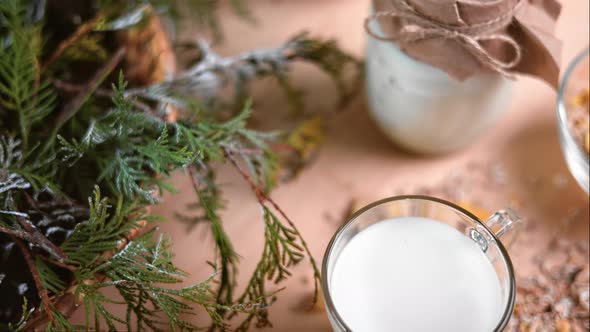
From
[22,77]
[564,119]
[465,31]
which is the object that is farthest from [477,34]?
[22,77]

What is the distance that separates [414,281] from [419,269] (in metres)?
0.01

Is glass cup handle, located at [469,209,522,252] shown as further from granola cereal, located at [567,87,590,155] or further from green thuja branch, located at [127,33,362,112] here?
green thuja branch, located at [127,33,362,112]

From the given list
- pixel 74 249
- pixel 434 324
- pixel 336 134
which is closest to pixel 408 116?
pixel 336 134

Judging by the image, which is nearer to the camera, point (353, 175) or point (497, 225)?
point (497, 225)

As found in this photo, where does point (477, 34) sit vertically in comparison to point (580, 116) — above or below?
above

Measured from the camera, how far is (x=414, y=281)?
1.66 ft

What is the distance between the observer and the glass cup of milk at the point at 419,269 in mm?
486

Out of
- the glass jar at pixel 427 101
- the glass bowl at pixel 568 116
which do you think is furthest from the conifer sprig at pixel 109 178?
the glass bowl at pixel 568 116

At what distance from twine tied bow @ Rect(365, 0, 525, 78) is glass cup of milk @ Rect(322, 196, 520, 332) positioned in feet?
0.45

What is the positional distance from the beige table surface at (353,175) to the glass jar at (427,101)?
46 millimetres

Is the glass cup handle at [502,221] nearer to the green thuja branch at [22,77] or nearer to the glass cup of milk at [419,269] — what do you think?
the glass cup of milk at [419,269]

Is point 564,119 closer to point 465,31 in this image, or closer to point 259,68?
point 465,31

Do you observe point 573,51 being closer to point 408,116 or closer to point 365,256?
point 408,116

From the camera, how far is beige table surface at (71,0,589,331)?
0.62 meters
